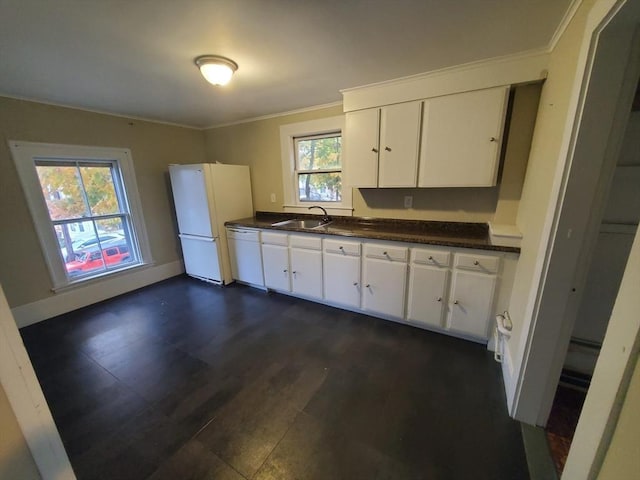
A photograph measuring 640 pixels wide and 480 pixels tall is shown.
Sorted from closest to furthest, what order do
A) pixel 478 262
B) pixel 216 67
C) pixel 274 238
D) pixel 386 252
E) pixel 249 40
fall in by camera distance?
pixel 249 40
pixel 216 67
pixel 478 262
pixel 386 252
pixel 274 238

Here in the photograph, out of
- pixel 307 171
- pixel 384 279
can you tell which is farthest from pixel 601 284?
pixel 307 171

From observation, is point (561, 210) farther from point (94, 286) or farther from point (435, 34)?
point (94, 286)

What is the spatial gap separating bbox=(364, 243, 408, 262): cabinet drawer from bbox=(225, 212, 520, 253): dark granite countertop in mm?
89

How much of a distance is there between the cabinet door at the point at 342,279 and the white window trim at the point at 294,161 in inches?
28.4

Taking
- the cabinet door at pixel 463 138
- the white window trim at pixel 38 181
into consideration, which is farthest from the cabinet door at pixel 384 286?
Answer: the white window trim at pixel 38 181

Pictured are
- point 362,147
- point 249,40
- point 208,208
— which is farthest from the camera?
point 208,208

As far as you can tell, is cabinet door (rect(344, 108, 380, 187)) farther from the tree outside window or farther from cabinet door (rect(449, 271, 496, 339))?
cabinet door (rect(449, 271, 496, 339))

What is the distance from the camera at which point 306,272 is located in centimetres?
280

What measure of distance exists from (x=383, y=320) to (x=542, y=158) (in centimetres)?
179

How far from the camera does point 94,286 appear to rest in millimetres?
3021

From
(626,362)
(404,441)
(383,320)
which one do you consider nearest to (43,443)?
(626,362)

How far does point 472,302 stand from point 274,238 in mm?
2058

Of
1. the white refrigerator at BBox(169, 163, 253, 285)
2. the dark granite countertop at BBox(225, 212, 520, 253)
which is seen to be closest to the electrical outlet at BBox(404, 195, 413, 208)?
the dark granite countertop at BBox(225, 212, 520, 253)

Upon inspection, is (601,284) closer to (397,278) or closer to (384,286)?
(397,278)
